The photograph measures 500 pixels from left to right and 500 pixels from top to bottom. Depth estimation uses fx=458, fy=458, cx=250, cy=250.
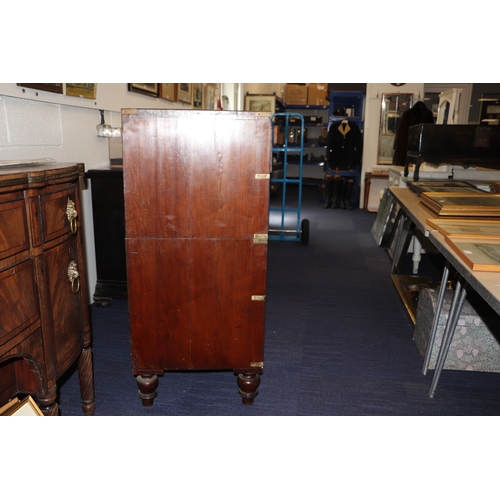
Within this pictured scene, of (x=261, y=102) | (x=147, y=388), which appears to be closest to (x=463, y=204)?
(x=147, y=388)

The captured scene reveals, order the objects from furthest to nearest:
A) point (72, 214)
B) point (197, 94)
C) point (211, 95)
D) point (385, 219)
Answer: point (211, 95), point (197, 94), point (385, 219), point (72, 214)

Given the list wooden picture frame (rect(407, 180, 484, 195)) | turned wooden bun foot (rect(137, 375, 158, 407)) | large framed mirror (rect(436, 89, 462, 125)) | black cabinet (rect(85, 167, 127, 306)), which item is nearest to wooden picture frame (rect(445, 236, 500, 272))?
wooden picture frame (rect(407, 180, 484, 195))

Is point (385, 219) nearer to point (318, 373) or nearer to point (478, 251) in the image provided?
point (318, 373)

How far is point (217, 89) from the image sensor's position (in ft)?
24.6

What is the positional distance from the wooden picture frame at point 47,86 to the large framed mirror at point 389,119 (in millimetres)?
6636

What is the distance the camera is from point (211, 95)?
712cm

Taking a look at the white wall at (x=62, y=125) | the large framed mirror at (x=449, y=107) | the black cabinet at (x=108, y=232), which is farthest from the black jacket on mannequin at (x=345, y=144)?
the black cabinet at (x=108, y=232)

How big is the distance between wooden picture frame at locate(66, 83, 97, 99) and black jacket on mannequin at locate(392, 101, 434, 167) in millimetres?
5362

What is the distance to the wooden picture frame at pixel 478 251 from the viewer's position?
1.72 metres

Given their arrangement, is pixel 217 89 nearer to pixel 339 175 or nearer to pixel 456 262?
pixel 339 175

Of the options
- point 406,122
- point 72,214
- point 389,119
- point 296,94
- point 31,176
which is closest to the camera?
point 31,176

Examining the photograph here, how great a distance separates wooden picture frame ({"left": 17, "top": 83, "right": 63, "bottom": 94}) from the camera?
101 inches

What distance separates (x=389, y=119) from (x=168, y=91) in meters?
4.65

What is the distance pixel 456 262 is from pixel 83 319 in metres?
1.58
